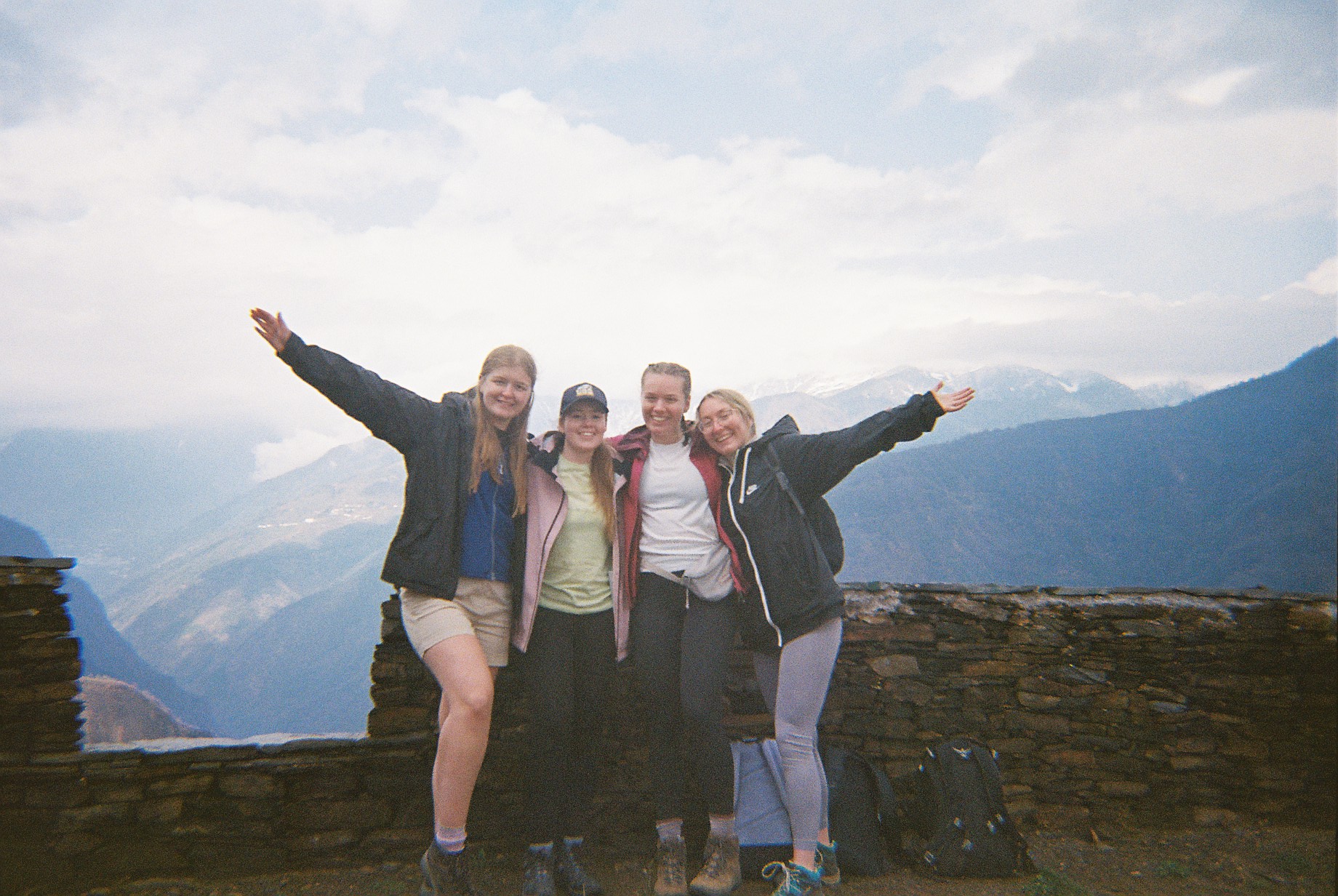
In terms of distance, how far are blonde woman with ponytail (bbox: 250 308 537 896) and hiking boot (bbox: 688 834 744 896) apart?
1.06 m

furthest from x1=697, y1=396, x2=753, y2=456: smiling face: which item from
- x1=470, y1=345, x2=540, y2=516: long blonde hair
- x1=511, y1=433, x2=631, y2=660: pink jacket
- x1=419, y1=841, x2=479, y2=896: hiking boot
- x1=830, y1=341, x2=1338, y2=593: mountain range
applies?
x1=830, y1=341, x2=1338, y2=593: mountain range

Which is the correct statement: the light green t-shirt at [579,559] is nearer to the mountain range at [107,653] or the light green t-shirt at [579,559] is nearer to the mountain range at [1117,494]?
the mountain range at [1117,494]

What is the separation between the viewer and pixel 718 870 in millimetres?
3031

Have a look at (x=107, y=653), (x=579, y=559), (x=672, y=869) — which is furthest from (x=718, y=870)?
(x=107, y=653)

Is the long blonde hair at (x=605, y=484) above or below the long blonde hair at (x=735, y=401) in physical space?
below

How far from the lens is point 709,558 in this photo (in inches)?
123

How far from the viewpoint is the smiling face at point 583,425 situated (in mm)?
3236

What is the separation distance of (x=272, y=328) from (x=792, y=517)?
8.08 feet

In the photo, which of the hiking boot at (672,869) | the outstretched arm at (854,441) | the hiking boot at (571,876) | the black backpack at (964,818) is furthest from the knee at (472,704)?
the black backpack at (964,818)

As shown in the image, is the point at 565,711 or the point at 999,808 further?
the point at 999,808

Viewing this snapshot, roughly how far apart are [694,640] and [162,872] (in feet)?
10.5

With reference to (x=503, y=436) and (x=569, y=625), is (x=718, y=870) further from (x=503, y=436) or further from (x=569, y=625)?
(x=503, y=436)

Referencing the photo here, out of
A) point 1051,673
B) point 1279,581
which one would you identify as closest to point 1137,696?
point 1051,673

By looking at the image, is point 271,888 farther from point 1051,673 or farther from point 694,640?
point 1051,673
